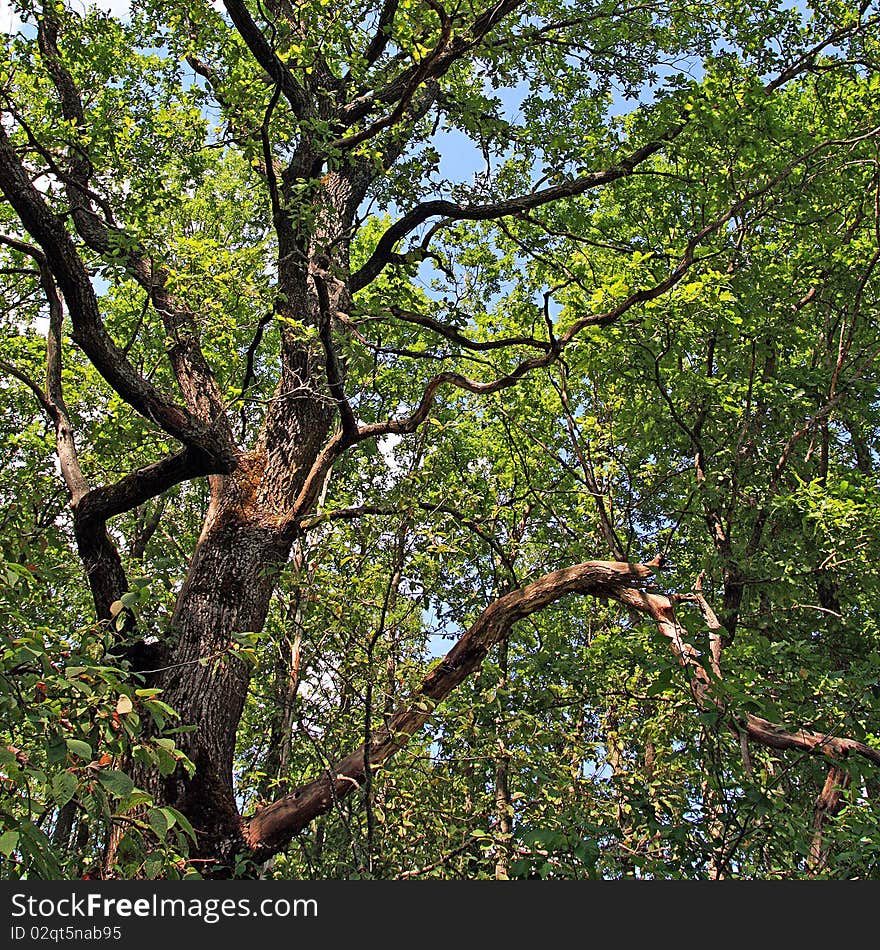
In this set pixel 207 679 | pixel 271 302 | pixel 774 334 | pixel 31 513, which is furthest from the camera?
pixel 31 513

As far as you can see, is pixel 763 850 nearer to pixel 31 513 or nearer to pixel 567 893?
pixel 567 893

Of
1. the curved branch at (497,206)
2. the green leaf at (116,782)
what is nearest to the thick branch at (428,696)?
the green leaf at (116,782)

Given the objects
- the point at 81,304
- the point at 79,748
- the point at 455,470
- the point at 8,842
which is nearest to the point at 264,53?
the point at 81,304

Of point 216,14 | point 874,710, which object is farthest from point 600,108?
point 874,710

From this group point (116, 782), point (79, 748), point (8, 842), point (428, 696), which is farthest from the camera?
point (428, 696)

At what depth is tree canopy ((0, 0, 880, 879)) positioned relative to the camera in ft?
14.8

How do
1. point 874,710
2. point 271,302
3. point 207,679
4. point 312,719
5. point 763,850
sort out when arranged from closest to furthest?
point 763,850 → point 874,710 → point 312,719 → point 207,679 → point 271,302

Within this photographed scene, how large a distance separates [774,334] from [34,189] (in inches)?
243

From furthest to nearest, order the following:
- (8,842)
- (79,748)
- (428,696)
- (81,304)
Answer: (81,304) → (428,696) → (79,748) → (8,842)

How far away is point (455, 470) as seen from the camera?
8.33 metres

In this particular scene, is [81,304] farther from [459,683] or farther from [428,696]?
[459,683]

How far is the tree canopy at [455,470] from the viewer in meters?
4.50

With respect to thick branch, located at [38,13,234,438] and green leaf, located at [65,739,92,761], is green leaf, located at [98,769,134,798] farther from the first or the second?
thick branch, located at [38,13,234,438]

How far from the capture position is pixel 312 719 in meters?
5.30
